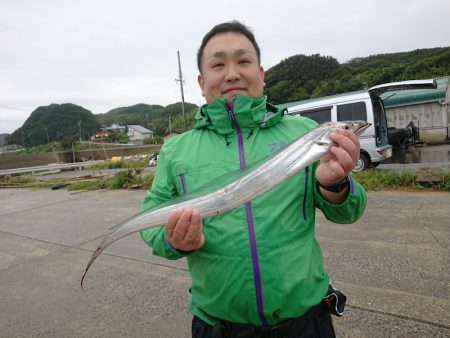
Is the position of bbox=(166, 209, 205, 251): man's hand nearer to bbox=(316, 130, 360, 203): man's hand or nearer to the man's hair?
bbox=(316, 130, 360, 203): man's hand

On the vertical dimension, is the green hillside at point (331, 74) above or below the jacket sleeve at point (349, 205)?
above

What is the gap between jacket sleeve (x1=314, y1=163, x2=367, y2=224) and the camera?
63.1 inches

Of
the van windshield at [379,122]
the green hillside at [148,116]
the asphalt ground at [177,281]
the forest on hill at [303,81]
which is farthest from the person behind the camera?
the green hillside at [148,116]

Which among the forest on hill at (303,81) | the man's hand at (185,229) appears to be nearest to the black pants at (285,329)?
the man's hand at (185,229)

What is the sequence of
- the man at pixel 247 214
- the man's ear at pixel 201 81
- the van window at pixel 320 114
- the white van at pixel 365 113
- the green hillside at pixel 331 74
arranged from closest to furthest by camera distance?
the man at pixel 247 214
the man's ear at pixel 201 81
the white van at pixel 365 113
the van window at pixel 320 114
the green hillside at pixel 331 74

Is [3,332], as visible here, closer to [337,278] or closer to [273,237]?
[273,237]

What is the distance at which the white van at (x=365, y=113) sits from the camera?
8961 mm

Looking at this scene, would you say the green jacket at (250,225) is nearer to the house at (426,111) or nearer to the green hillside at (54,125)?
the house at (426,111)

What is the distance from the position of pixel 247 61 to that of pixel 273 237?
38.7 inches

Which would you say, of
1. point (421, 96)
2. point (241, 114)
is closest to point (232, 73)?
point (241, 114)

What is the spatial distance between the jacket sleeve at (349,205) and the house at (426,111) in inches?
744

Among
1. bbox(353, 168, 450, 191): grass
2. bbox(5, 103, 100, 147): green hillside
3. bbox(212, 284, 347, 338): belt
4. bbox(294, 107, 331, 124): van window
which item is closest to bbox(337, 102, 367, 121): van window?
bbox(294, 107, 331, 124): van window

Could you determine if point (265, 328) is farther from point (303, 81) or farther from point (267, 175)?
point (303, 81)

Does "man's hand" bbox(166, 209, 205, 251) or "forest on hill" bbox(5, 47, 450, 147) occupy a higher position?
"forest on hill" bbox(5, 47, 450, 147)
